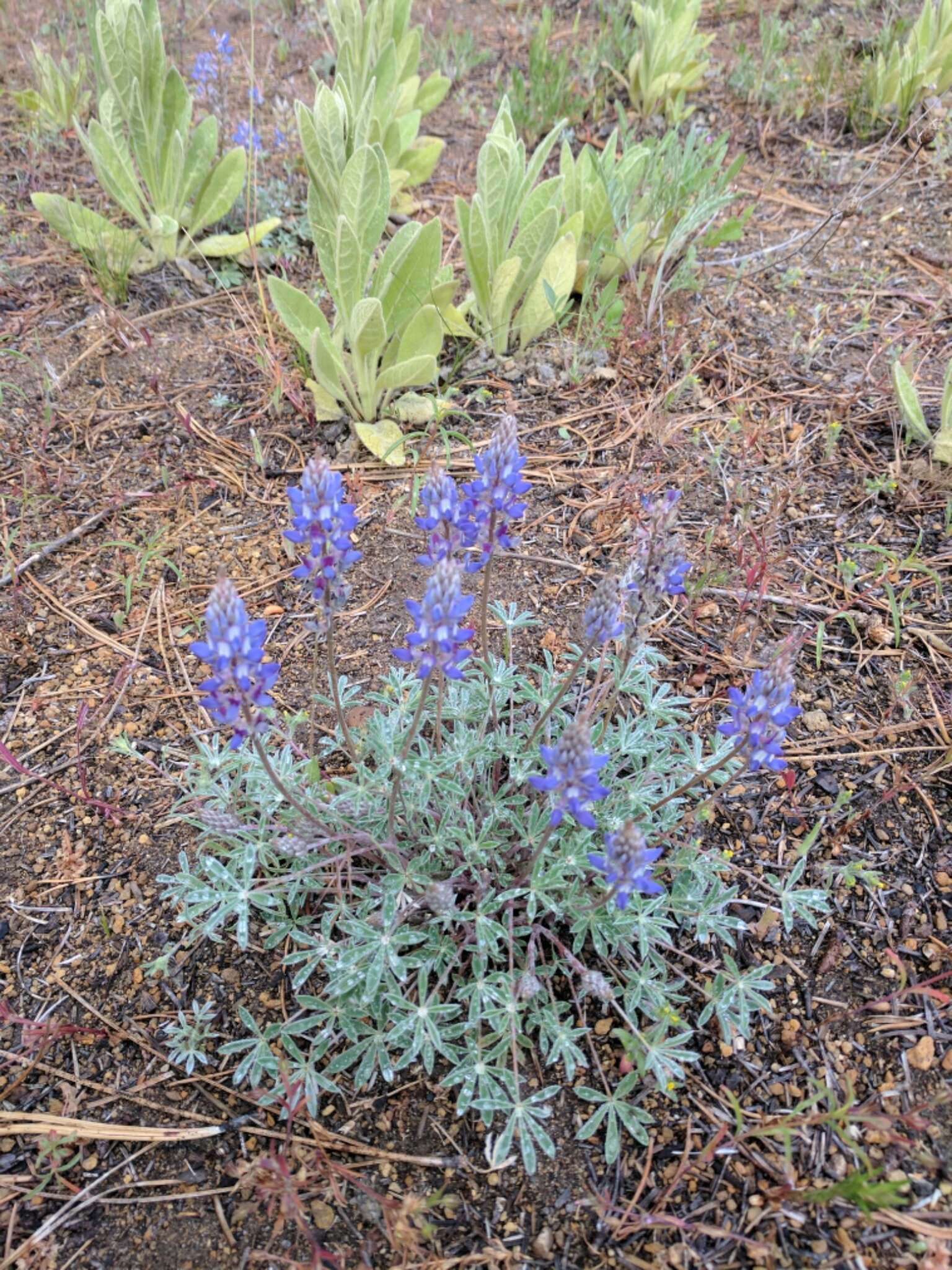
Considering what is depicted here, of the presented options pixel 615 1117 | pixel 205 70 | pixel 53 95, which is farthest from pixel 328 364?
pixel 53 95

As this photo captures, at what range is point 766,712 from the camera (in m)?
1.64

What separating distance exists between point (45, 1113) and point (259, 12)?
653cm

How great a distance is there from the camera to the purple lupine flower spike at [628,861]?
1.49 meters

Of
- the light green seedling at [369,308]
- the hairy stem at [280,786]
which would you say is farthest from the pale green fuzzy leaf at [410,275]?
the hairy stem at [280,786]

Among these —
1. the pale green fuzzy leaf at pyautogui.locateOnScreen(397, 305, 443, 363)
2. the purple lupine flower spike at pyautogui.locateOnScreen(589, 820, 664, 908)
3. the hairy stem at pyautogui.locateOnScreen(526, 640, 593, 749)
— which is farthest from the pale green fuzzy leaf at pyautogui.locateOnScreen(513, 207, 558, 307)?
the purple lupine flower spike at pyautogui.locateOnScreen(589, 820, 664, 908)

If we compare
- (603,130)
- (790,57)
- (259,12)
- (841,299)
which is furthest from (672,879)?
(259,12)

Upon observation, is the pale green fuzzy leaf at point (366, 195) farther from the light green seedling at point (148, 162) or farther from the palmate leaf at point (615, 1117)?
the palmate leaf at point (615, 1117)

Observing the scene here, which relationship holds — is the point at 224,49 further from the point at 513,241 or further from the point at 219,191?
the point at 513,241

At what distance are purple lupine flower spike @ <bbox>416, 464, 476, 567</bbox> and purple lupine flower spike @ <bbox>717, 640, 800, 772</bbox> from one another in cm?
60

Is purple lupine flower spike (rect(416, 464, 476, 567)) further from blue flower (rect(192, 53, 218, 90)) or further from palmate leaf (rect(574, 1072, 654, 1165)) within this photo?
blue flower (rect(192, 53, 218, 90))

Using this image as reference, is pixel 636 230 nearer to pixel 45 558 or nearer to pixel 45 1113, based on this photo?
pixel 45 558

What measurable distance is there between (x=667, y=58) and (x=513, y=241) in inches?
75.1

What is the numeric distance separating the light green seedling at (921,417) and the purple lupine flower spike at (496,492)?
1.99 metres

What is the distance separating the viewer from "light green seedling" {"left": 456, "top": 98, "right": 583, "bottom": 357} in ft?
10.4
